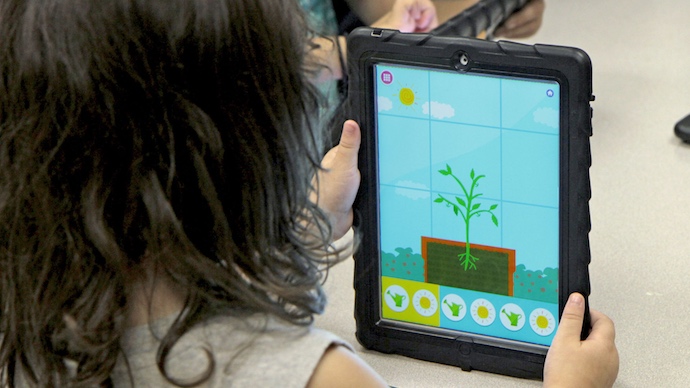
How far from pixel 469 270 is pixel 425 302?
1.9 inches

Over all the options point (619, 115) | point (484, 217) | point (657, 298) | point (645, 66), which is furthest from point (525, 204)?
point (645, 66)

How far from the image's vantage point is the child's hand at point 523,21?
4.29 feet

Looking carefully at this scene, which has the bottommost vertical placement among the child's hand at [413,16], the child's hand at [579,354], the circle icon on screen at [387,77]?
the child's hand at [579,354]

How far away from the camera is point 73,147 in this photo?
1.65 feet

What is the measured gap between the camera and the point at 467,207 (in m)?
0.71

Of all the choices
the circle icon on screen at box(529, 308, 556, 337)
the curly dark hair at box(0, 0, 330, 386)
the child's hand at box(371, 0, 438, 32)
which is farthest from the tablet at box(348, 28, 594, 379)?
the child's hand at box(371, 0, 438, 32)

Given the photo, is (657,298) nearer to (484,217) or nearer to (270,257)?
(484,217)

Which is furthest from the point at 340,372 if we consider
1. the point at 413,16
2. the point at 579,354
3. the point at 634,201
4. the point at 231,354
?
the point at 413,16

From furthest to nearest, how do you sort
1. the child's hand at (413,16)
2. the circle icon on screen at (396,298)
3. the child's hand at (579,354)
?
1. the child's hand at (413,16)
2. the circle icon on screen at (396,298)
3. the child's hand at (579,354)

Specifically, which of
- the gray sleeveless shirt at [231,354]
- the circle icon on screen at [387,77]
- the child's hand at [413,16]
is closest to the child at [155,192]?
the gray sleeveless shirt at [231,354]

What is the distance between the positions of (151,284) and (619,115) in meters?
0.75

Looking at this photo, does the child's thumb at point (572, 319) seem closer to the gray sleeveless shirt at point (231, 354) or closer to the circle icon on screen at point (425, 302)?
the circle icon on screen at point (425, 302)

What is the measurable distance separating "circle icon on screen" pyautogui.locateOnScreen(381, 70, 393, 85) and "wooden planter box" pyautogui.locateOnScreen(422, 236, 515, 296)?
4.9 inches

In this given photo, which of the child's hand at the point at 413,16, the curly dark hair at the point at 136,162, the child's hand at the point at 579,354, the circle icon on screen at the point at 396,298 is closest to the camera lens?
the curly dark hair at the point at 136,162
